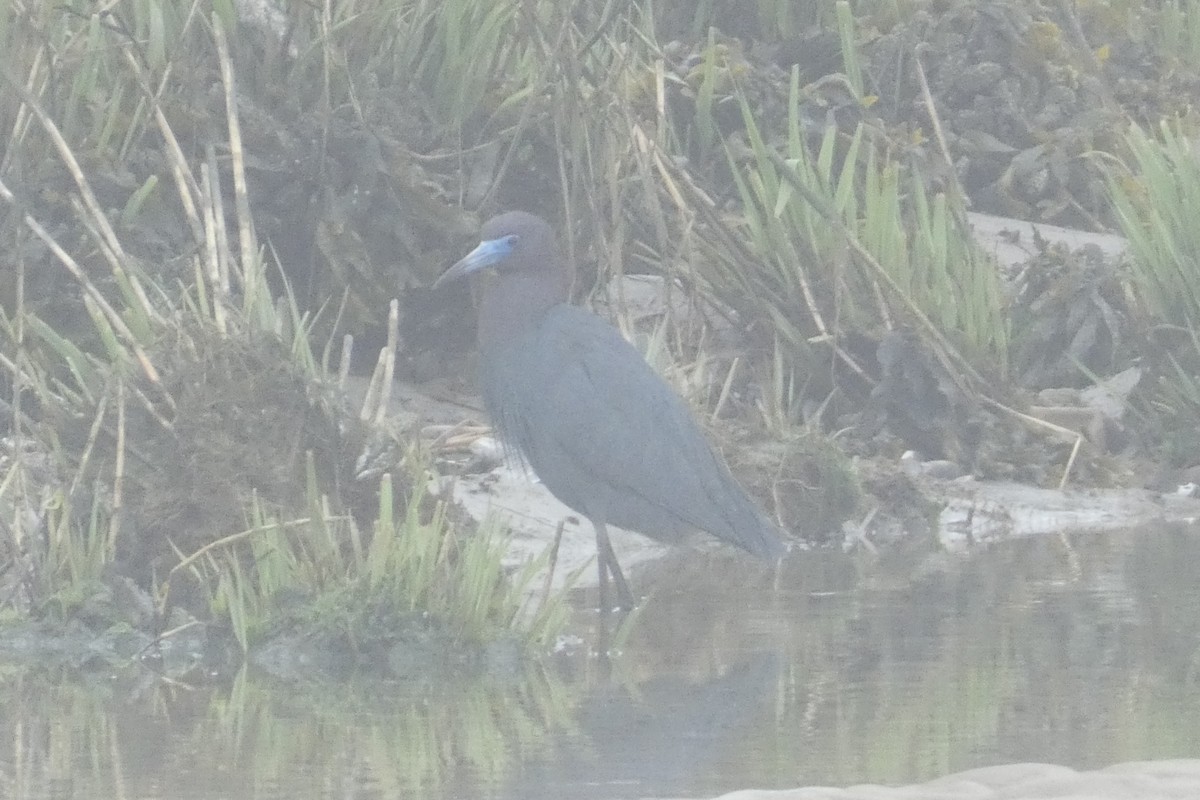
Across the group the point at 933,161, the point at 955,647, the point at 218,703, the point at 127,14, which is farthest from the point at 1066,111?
the point at 218,703

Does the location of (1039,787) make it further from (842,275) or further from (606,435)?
(842,275)

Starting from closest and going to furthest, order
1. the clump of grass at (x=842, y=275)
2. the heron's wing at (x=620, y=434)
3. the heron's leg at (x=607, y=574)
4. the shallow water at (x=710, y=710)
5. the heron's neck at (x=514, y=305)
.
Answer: the shallow water at (x=710, y=710) < the heron's leg at (x=607, y=574) < the heron's wing at (x=620, y=434) < the heron's neck at (x=514, y=305) < the clump of grass at (x=842, y=275)

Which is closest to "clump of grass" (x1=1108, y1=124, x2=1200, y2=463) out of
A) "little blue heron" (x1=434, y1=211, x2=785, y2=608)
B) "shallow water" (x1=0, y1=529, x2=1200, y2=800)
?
"shallow water" (x1=0, y1=529, x2=1200, y2=800)

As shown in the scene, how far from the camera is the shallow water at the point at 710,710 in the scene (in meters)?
4.33

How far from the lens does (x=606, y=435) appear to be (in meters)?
6.68

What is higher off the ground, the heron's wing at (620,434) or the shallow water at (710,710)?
the heron's wing at (620,434)

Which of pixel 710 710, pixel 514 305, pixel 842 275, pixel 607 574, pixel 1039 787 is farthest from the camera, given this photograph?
pixel 842 275

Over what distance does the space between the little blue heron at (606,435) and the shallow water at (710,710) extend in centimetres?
25

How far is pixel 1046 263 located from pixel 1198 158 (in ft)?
2.40

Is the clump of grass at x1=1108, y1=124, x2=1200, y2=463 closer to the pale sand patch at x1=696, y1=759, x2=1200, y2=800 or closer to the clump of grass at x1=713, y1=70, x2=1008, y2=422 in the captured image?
the clump of grass at x1=713, y1=70, x2=1008, y2=422

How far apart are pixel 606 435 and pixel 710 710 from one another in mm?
1785

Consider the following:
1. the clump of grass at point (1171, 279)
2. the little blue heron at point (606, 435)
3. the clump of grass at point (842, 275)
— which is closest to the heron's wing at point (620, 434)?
the little blue heron at point (606, 435)

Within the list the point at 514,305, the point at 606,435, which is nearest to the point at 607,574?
the point at 606,435

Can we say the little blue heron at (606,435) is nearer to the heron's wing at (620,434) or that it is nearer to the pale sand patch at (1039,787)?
the heron's wing at (620,434)
